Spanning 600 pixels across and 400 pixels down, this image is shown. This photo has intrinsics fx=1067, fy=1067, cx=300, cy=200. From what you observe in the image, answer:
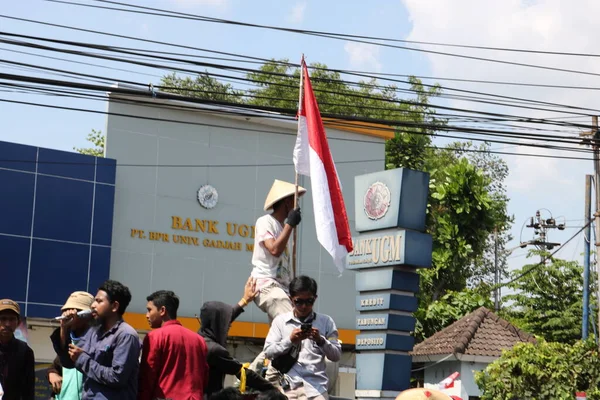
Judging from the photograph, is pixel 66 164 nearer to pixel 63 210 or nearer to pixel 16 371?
pixel 63 210

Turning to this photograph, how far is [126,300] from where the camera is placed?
7328 mm

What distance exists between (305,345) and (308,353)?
7 cm

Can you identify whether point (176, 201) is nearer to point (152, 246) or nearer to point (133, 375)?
point (152, 246)

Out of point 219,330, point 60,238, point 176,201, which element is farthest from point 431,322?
point 219,330

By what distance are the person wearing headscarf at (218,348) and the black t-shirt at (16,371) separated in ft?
4.25

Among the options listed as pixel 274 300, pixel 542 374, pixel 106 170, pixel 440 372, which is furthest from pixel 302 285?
pixel 440 372

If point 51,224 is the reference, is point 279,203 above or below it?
below

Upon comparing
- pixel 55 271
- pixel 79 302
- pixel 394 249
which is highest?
pixel 394 249

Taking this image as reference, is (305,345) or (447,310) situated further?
(447,310)

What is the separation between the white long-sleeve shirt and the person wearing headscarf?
0.79 feet

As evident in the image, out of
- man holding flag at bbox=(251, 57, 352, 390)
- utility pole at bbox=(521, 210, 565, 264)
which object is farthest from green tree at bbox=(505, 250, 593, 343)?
man holding flag at bbox=(251, 57, 352, 390)

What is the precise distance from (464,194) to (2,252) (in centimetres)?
1551

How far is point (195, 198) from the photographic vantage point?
2789cm

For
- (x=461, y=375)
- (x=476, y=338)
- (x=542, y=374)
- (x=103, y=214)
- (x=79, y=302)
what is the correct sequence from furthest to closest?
(x=476, y=338)
(x=461, y=375)
(x=103, y=214)
(x=542, y=374)
(x=79, y=302)
